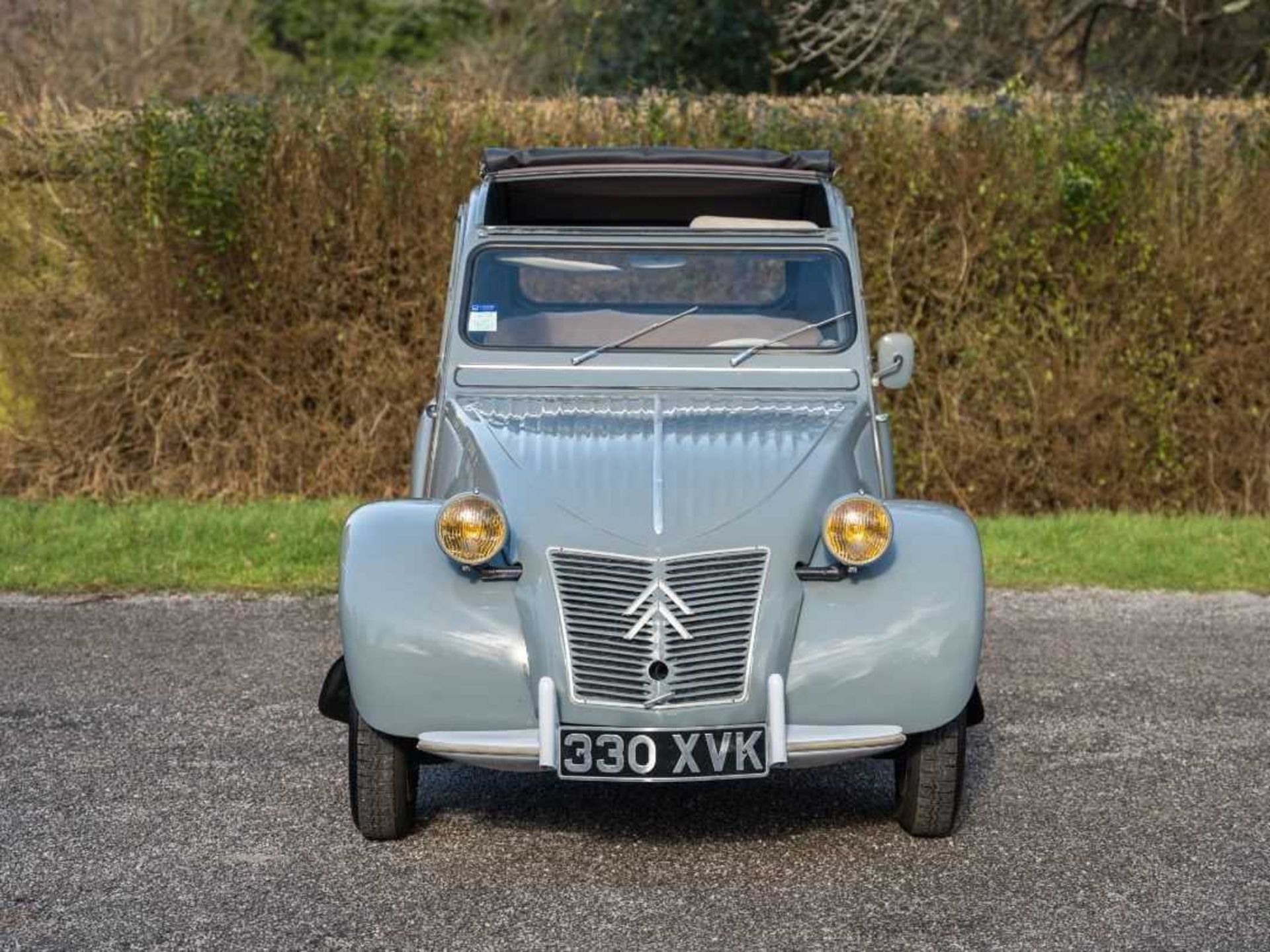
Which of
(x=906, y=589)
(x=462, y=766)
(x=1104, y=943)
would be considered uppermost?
(x=906, y=589)

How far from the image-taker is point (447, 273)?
12.6m

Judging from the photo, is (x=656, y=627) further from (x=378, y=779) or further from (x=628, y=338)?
(x=628, y=338)

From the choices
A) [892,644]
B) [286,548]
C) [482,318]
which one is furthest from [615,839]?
[286,548]

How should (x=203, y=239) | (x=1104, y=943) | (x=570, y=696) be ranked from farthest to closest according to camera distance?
(x=203, y=239) < (x=570, y=696) < (x=1104, y=943)

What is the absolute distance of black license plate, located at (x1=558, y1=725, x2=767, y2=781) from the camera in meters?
5.21

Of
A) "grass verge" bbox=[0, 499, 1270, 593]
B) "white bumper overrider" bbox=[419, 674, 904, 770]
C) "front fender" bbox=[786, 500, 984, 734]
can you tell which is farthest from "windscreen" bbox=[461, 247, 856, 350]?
"grass verge" bbox=[0, 499, 1270, 593]

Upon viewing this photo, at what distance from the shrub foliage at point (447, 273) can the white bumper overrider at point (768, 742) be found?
737cm

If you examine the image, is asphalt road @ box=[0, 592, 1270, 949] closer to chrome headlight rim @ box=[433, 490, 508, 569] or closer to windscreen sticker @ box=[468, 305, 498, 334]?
chrome headlight rim @ box=[433, 490, 508, 569]

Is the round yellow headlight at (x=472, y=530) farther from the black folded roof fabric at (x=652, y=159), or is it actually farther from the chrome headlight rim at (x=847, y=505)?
the black folded roof fabric at (x=652, y=159)

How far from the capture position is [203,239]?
1240 cm

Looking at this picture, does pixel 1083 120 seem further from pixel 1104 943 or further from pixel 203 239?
pixel 1104 943

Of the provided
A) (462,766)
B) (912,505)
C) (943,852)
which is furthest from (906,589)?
(462,766)

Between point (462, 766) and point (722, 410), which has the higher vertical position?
point (722, 410)

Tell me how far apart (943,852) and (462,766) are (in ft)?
6.13
